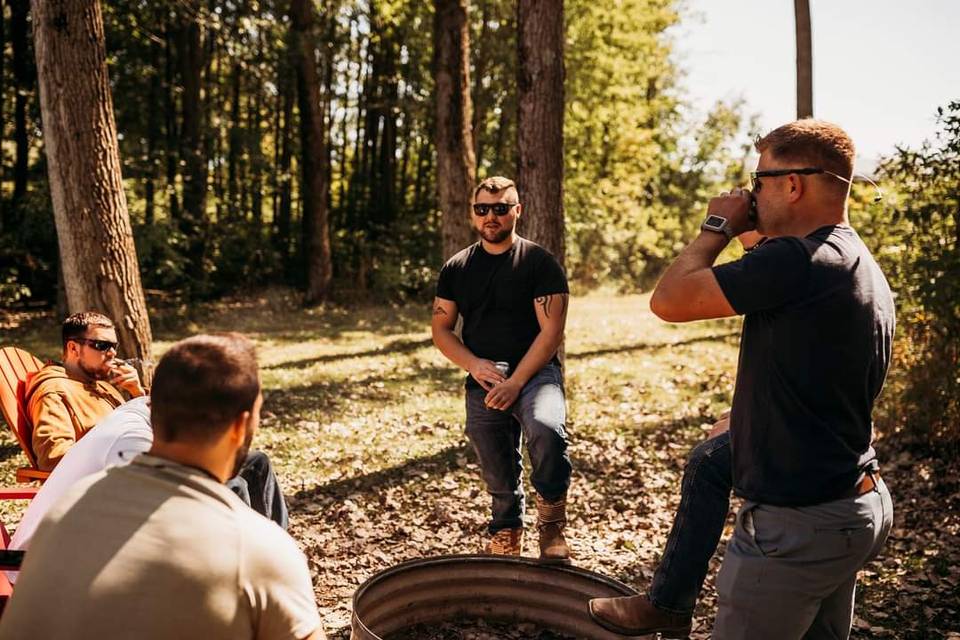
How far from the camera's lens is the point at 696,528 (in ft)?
11.8

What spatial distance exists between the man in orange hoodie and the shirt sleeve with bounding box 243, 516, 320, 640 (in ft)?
11.4

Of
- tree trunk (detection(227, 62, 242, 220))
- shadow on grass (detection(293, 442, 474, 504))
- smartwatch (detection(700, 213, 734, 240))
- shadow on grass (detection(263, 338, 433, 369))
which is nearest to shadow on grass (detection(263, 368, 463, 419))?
shadow on grass (detection(263, 338, 433, 369))

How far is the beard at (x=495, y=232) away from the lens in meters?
5.65

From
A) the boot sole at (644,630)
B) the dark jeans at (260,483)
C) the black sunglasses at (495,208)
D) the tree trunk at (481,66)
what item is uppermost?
the tree trunk at (481,66)

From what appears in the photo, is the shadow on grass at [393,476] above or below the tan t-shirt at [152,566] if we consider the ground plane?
below

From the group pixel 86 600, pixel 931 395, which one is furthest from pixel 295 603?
pixel 931 395

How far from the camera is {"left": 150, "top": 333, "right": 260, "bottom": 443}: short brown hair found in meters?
2.29

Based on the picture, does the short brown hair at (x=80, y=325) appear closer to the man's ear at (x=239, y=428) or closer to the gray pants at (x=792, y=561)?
the man's ear at (x=239, y=428)

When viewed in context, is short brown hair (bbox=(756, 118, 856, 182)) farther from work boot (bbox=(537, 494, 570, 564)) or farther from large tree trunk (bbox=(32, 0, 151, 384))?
large tree trunk (bbox=(32, 0, 151, 384))

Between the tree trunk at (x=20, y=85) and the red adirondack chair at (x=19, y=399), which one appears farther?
the tree trunk at (x=20, y=85)

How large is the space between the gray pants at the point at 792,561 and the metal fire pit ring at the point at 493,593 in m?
1.66

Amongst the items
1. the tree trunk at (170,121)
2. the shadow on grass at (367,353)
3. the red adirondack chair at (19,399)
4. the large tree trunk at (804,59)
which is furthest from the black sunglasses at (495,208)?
the tree trunk at (170,121)

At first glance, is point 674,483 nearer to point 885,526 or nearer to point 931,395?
point 931,395

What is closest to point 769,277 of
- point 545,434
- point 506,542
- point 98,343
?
point 545,434
